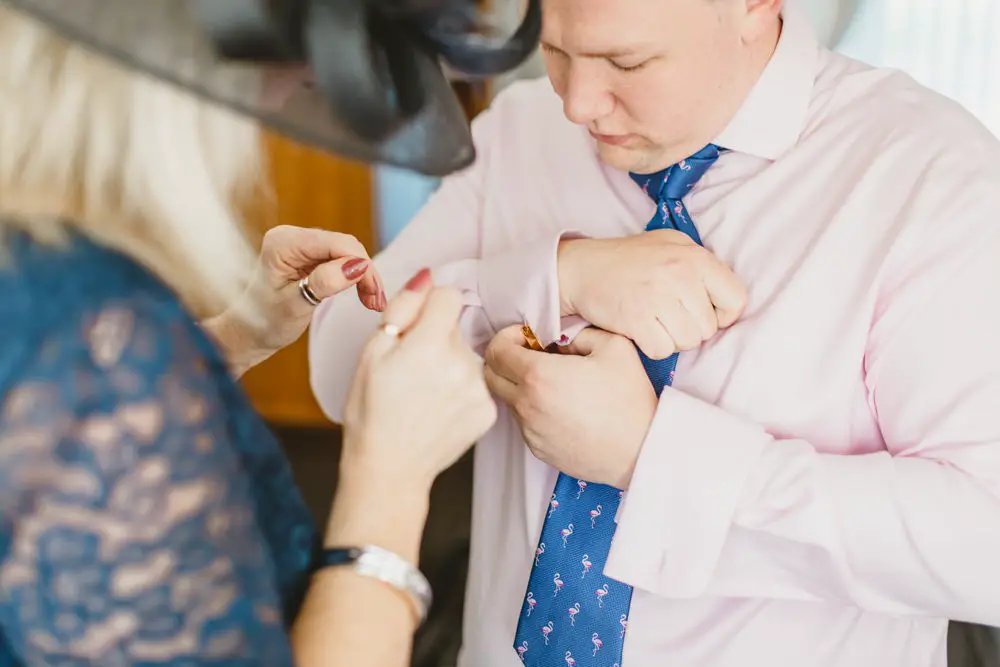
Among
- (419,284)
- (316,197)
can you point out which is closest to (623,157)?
(419,284)

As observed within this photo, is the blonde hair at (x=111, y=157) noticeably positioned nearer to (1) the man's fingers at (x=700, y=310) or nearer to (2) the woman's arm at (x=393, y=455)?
(2) the woman's arm at (x=393, y=455)

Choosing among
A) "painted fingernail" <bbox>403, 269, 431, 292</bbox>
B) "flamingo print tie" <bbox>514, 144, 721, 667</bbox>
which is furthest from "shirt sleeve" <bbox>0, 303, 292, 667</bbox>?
"flamingo print tie" <bbox>514, 144, 721, 667</bbox>

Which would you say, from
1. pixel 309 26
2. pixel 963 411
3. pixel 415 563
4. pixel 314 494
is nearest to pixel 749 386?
pixel 963 411

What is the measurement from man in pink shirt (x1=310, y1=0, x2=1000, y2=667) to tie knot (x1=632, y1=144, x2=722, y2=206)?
0.05ft

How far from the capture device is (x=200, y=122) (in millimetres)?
645

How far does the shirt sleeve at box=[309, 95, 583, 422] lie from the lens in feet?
3.68

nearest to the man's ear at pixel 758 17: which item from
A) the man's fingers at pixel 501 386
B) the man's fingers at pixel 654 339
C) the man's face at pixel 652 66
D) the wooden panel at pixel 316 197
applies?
the man's face at pixel 652 66

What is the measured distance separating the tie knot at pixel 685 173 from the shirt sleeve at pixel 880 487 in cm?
26

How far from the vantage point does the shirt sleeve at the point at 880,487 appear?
89cm

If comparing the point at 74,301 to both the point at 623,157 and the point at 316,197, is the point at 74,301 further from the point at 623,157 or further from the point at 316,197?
the point at 316,197

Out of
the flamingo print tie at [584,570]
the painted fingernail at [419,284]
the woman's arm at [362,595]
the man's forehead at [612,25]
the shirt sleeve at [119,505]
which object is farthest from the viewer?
the flamingo print tie at [584,570]

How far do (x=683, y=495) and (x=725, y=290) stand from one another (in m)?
0.23

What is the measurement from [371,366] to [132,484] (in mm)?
245

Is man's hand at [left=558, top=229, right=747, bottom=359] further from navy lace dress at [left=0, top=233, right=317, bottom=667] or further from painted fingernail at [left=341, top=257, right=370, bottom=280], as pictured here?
navy lace dress at [left=0, top=233, right=317, bottom=667]
